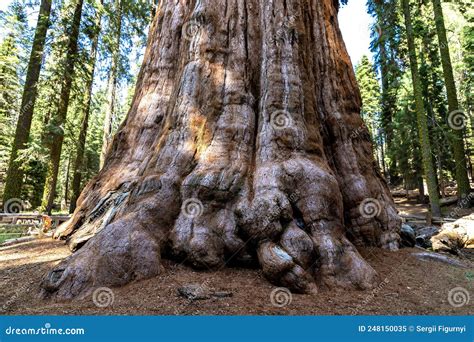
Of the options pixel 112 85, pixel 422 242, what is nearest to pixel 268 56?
pixel 422 242

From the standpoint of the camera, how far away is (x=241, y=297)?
12.7 feet

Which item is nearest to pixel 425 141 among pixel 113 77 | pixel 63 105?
pixel 113 77

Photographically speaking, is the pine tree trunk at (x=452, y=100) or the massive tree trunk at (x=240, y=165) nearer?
the massive tree trunk at (x=240, y=165)

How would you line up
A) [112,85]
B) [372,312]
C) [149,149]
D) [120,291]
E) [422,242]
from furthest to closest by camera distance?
[112,85]
[422,242]
[149,149]
[120,291]
[372,312]

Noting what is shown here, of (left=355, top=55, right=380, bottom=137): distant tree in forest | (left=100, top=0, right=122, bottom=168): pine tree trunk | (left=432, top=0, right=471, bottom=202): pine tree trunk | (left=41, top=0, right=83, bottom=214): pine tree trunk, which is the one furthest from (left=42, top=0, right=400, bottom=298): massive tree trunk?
(left=355, top=55, right=380, bottom=137): distant tree in forest

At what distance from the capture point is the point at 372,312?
11.9 feet

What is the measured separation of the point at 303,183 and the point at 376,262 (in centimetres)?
207

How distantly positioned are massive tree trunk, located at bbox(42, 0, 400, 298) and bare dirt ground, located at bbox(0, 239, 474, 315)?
0.23 metres

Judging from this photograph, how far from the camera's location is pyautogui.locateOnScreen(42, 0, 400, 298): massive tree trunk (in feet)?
14.7

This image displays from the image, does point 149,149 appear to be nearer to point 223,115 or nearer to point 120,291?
point 223,115

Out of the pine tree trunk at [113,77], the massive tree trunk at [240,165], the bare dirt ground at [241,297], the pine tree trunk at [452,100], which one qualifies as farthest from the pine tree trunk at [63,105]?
the pine tree trunk at [452,100]

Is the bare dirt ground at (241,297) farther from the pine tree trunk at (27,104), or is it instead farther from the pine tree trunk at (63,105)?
the pine tree trunk at (63,105)

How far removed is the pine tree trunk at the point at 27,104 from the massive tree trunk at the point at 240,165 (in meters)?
6.27

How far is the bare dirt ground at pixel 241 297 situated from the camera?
3516 millimetres
